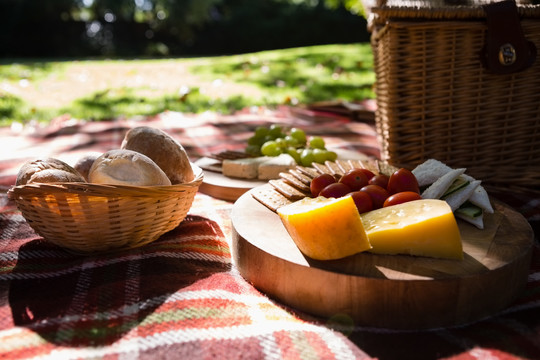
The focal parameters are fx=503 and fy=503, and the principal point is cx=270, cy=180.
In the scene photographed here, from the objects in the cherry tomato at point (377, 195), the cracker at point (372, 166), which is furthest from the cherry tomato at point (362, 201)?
the cracker at point (372, 166)

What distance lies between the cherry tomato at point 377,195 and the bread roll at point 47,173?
0.89 metres

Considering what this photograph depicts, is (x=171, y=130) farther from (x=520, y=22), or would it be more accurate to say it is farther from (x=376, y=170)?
(x=520, y=22)

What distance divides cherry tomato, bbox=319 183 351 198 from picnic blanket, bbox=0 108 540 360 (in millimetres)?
384

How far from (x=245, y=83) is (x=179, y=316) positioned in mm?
4525

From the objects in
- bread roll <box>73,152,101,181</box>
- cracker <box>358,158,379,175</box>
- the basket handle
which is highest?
the basket handle

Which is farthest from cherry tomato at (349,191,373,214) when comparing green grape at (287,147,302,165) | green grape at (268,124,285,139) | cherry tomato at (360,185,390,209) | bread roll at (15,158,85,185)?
green grape at (268,124,285,139)

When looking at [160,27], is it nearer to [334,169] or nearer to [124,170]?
[334,169]

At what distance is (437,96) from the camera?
82.0 inches

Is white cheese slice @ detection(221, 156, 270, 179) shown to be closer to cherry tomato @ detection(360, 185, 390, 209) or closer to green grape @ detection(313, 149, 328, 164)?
green grape @ detection(313, 149, 328, 164)

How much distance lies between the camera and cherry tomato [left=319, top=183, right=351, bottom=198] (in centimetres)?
160

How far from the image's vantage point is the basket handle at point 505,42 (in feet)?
6.30

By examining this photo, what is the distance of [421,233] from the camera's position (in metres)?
1.25

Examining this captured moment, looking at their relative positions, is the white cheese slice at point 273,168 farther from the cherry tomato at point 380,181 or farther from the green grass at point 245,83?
the green grass at point 245,83

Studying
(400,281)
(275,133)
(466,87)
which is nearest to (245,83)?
(275,133)
